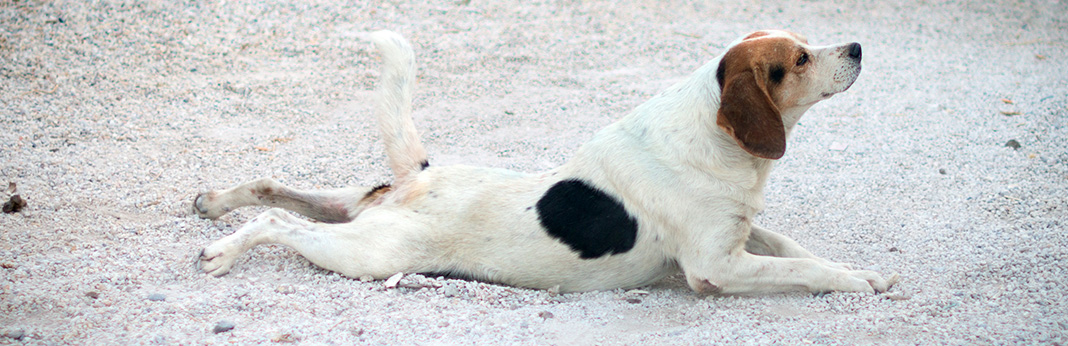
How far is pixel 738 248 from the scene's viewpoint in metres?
3.79

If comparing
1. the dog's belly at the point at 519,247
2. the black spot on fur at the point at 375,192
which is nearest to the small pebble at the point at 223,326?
the dog's belly at the point at 519,247

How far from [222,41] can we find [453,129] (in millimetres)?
2891

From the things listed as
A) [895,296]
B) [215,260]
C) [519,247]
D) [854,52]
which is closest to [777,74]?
[854,52]

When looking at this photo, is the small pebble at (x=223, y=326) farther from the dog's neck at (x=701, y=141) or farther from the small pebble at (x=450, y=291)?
the dog's neck at (x=701, y=141)

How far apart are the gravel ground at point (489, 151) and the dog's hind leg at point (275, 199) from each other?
0.10 metres

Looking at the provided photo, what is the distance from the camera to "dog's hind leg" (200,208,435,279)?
12.7 ft

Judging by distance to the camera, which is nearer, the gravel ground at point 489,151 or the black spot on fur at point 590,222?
the gravel ground at point 489,151

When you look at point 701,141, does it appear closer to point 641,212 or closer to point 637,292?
point 641,212

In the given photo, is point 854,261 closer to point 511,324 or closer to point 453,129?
point 511,324

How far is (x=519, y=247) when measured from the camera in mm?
3844

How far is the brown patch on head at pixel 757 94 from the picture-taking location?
3.53 meters

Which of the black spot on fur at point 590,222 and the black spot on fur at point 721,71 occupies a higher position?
the black spot on fur at point 721,71

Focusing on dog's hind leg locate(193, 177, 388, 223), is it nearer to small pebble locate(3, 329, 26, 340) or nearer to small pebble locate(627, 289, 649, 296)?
small pebble locate(3, 329, 26, 340)

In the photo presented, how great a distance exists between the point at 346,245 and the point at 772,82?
86.1 inches
